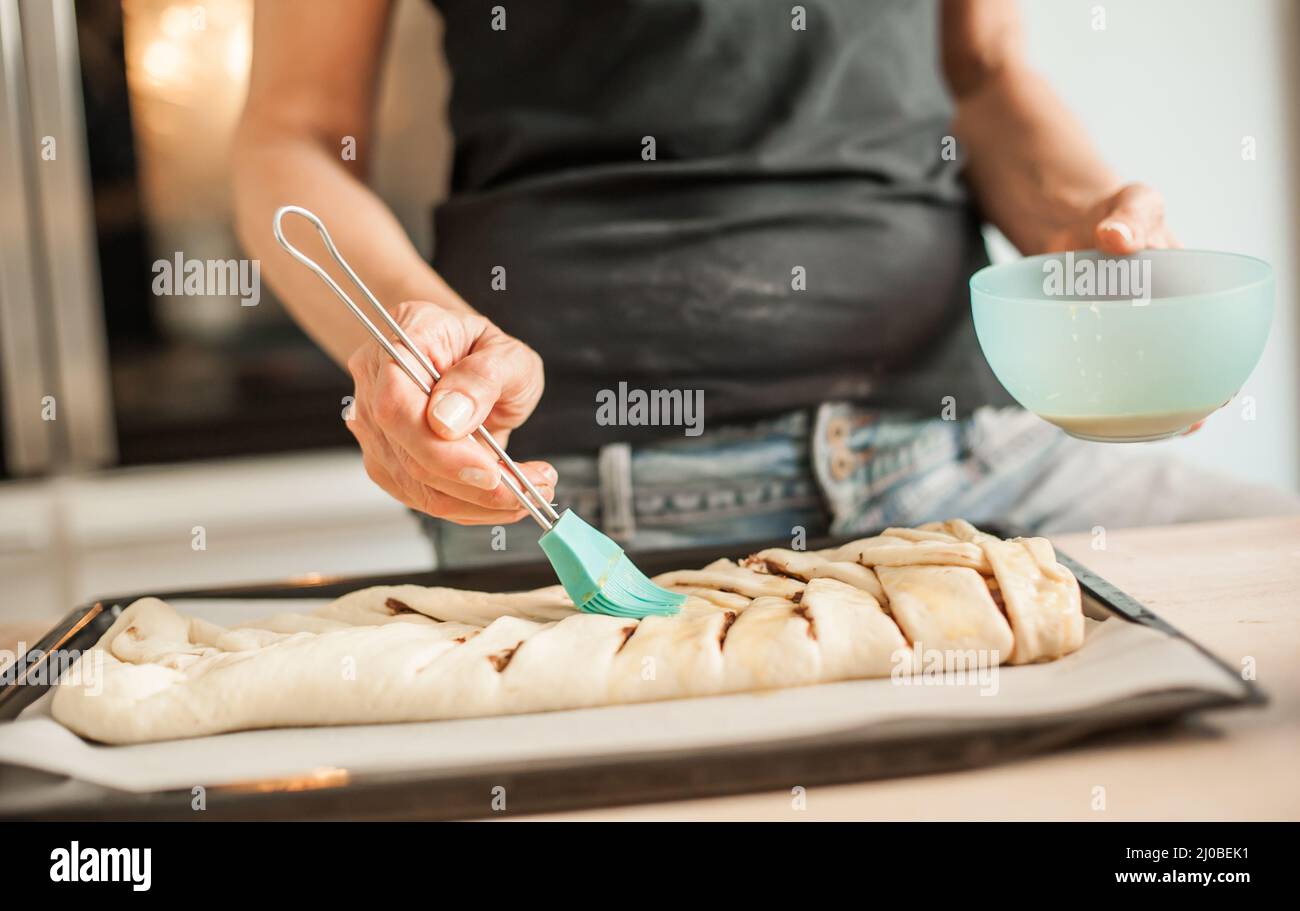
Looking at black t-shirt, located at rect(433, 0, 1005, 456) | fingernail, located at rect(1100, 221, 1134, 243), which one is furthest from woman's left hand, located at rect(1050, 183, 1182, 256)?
black t-shirt, located at rect(433, 0, 1005, 456)

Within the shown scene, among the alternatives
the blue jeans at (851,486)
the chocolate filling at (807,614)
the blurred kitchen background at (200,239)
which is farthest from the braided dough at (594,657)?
the blurred kitchen background at (200,239)

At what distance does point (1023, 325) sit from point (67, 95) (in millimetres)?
1615

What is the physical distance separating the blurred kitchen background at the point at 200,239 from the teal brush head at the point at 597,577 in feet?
3.83

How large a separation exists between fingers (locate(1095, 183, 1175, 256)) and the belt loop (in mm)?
469

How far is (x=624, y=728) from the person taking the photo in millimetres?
714

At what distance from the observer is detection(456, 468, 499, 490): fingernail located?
824 millimetres

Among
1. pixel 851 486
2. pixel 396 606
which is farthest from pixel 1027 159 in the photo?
pixel 396 606

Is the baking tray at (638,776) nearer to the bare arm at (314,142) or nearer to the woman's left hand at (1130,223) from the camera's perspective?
the woman's left hand at (1130,223)

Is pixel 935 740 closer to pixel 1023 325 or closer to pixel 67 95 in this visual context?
pixel 1023 325

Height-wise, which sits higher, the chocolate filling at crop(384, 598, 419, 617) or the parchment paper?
the chocolate filling at crop(384, 598, 419, 617)

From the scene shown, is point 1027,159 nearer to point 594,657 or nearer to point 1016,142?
point 1016,142

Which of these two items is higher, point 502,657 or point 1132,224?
point 1132,224

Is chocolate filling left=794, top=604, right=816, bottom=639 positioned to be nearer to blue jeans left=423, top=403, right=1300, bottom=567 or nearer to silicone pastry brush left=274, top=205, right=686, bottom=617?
silicone pastry brush left=274, top=205, right=686, bottom=617

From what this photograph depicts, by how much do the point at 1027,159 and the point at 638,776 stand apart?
85cm
